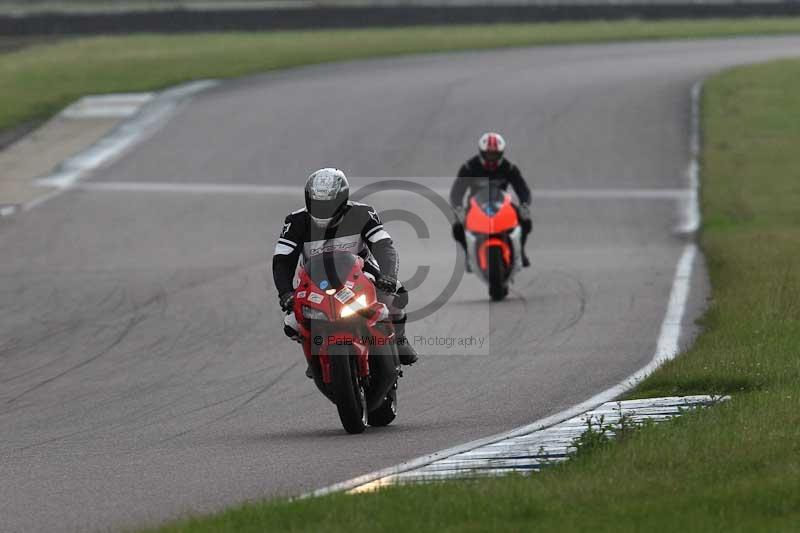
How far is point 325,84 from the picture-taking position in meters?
37.8

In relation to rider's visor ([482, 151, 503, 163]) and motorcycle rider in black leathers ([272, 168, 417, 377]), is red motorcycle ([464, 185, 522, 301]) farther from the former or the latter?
motorcycle rider in black leathers ([272, 168, 417, 377])

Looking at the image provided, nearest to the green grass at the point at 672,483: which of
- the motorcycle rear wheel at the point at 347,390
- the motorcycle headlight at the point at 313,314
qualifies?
the motorcycle rear wheel at the point at 347,390

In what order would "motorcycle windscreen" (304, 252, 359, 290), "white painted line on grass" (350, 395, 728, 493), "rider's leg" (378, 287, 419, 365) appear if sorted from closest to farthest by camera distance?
"white painted line on grass" (350, 395, 728, 493)
"motorcycle windscreen" (304, 252, 359, 290)
"rider's leg" (378, 287, 419, 365)

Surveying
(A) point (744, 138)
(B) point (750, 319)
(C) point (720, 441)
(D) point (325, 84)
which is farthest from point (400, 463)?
(D) point (325, 84)

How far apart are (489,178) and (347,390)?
8.13 meters

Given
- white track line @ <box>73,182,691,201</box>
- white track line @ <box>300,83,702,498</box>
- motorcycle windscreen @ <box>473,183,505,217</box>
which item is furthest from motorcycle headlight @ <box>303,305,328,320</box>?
white track line @ <box>73,182,691,201</box>

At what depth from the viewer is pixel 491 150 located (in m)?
16.7

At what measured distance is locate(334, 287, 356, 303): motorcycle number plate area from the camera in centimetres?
903

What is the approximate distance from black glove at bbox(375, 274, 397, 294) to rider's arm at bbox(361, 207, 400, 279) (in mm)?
89

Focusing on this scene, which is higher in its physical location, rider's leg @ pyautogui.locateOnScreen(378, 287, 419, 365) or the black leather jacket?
the black leather jacket

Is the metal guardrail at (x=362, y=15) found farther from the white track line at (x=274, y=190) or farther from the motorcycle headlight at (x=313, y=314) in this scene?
the motorcycle headlight at (x=313, y=314)

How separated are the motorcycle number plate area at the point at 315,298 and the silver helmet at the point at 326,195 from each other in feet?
1.81

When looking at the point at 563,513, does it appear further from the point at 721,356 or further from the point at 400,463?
the point at 721,356

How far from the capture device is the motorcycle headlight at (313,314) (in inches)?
356
